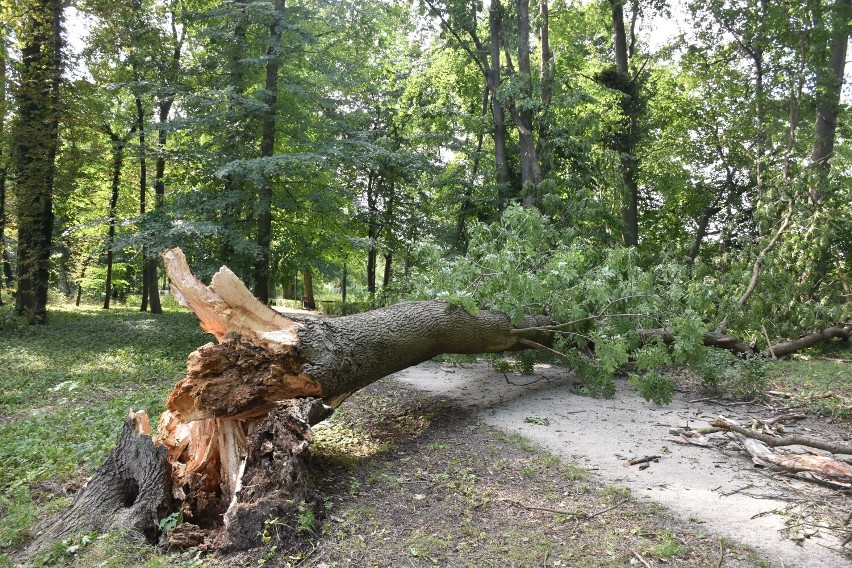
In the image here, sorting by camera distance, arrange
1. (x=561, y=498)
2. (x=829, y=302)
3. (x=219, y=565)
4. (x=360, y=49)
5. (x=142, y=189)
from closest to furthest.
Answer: (x=219, y=565)
(x=561, y=498)
(x=829, y=302)
(x=360, y=49)
(x=142, y=189)

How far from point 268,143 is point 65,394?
663cm

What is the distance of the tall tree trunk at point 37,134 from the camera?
11531 mm

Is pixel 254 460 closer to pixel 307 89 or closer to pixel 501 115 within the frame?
pixel 307 89

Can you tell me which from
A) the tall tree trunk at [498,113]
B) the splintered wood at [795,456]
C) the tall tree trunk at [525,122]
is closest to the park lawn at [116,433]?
the splintered wood at [795,456]

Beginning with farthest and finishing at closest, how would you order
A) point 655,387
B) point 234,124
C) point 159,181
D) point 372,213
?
point 372,213 < point 159,181 < point 234,124 < point 655,387

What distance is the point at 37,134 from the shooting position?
37.6ft

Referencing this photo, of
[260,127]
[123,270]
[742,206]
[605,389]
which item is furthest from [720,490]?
[123,270]

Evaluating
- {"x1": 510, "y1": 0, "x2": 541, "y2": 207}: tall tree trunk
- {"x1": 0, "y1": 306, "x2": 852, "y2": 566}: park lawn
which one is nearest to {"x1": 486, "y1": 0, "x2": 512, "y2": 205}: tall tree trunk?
{"x1": 510, "y1": 0, "x2": 541, "y2": 207}: tall tree trunk

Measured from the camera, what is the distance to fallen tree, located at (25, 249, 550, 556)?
3.41m

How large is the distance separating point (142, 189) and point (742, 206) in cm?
1900

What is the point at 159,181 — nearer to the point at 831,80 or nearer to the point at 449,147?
the point at 449,147

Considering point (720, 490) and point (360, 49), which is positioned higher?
point (360, 49)

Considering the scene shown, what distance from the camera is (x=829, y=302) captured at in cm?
1101

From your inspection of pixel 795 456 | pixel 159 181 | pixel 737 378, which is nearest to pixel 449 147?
pixel 159 181
